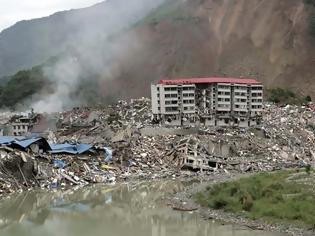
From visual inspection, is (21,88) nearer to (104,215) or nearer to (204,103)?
(204,103)

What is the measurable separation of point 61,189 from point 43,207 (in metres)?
5.60

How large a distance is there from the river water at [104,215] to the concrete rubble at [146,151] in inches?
106

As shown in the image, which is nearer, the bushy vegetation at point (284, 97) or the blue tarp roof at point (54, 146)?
the blue tarp roof at point (54, 146)

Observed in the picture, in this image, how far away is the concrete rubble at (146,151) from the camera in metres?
36.2

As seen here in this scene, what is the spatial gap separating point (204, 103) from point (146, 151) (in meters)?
15.3

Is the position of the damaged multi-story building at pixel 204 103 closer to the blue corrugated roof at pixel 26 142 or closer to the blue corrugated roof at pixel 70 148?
the blue corrugated roof at pixel 70 148

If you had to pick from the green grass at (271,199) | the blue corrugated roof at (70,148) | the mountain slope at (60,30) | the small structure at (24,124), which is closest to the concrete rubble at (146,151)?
the blue corrugated roof at (70,148)

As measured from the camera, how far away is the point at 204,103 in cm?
5741

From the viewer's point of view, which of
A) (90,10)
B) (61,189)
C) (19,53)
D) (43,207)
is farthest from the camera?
(19,53)

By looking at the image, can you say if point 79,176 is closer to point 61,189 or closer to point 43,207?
point 61,189

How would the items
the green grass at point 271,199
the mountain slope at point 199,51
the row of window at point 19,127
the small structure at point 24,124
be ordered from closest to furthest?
the green grass at point 271,199
the small structure at point 24,124
the row of window at point 19,127
the mountain slope at point 199,51

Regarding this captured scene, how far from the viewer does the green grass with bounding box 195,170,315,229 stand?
71.3ft

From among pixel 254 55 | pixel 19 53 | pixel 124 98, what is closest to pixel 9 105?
pixel 124 98

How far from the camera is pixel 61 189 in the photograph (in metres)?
34.4
